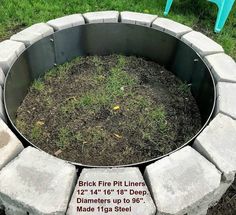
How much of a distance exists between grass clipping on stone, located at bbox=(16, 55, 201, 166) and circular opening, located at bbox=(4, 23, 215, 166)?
7cm

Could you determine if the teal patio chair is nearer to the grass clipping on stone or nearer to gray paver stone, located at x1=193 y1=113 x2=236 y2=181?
the grass clipping on stone

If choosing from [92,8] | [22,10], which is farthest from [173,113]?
[22,10]

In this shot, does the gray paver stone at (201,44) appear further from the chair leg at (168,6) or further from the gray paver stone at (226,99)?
the chair leg at (168,6)

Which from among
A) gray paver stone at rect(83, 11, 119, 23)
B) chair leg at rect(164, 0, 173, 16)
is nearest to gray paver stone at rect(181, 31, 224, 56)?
gray paver stone at rect(83, 11, 119, 23)

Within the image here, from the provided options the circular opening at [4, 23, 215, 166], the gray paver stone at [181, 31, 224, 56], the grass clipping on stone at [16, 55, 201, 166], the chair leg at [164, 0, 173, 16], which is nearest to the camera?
the grass clipping on stone at [16, 55, 201, 166]

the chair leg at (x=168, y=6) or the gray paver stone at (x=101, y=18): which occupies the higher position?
the gray paver stone at (x=101, y=18)

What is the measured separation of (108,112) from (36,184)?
3.64 feet

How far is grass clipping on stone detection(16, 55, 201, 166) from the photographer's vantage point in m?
2.61

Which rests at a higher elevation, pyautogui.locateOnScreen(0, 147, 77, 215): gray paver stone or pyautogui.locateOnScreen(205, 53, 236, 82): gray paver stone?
pyautogui.locateOnScreen(205, 53, 236, 82): gray paver stone

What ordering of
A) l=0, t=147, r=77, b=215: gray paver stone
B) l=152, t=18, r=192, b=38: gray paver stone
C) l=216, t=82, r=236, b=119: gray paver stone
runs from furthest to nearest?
l=152, t=18, r=192, b=38: gray paver stone → l=216, t=82, r=236, b=119: gray paver stone → l=0, t=147, r=77, b=215: gray paver stone

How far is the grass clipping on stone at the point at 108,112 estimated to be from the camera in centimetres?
261

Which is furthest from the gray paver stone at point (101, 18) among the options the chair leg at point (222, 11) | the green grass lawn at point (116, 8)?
the chair leg at point (222, 11)

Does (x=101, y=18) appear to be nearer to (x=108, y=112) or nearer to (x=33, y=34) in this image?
(x=33, y=34)

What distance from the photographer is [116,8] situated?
4043mm
